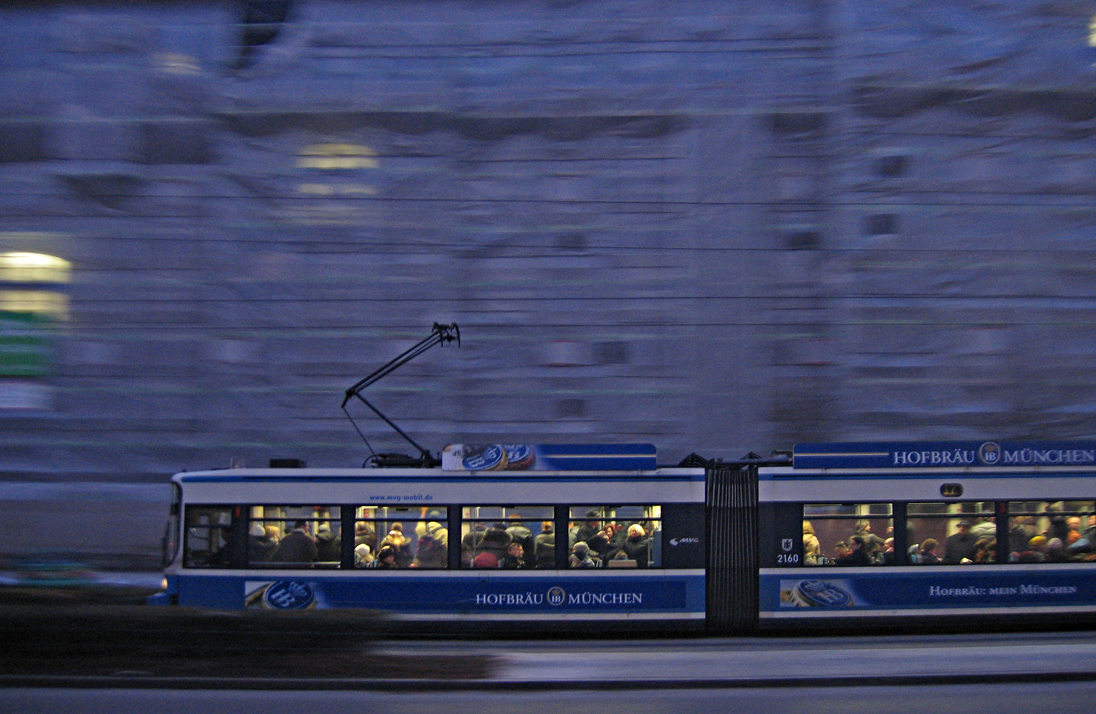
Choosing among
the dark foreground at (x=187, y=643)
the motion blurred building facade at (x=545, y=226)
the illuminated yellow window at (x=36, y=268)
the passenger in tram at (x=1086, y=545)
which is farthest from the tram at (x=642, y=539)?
the illuminated yellow window at (x=36, y=268)

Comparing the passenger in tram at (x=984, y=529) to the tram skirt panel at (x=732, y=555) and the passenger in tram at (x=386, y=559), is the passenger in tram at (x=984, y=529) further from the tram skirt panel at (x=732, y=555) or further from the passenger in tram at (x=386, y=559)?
the passenger in tram at (x=386, y=559)

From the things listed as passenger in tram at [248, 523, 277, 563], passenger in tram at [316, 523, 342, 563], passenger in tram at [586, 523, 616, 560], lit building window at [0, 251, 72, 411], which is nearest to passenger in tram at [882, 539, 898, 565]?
passenger in tram at [586, 523, 616, 560]

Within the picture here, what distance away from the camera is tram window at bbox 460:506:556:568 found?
36.0 ft

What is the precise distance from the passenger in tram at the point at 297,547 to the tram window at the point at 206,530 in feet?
2.18

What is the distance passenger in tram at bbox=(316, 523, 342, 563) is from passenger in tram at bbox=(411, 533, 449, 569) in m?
0.93

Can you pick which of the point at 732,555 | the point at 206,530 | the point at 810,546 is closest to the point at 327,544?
the point at 206,530

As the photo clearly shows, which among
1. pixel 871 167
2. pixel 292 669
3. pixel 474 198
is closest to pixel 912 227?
pixel 871 167

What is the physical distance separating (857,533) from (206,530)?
26.3 ft

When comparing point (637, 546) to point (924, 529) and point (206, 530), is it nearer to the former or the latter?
point (924, 529)

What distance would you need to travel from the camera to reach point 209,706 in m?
6.58

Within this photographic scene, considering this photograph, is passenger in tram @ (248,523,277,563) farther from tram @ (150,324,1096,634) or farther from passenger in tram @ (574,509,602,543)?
passenger in tram @ (574,509,602,543)

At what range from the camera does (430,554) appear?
36.0 feet

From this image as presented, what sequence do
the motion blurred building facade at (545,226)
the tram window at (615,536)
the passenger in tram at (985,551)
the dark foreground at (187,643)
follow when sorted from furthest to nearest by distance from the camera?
1. the motion blurred building facade at (545,226)
2. the passenger in tram at (985,551)
3. the tram window at (615,536)
4. the dark foreground at (187,643)

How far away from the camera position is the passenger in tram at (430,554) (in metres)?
11.0
